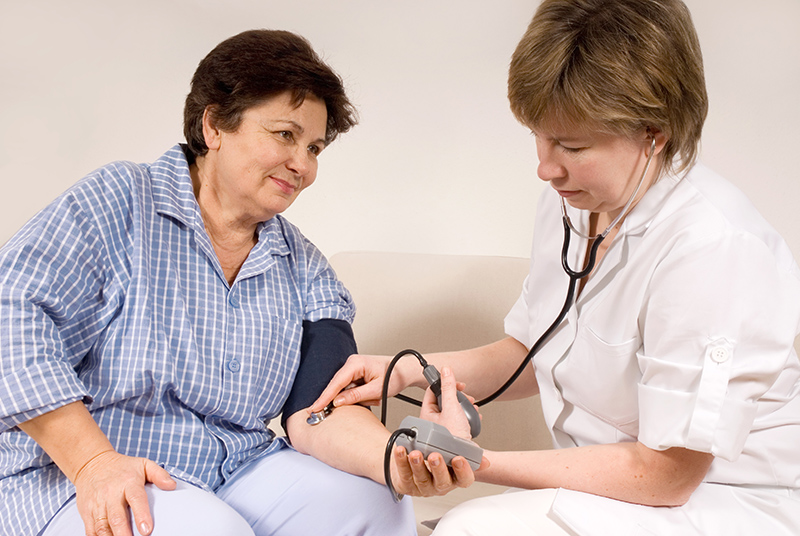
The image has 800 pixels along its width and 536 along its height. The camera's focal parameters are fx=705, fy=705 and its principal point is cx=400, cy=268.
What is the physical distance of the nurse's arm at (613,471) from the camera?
1.01 metres

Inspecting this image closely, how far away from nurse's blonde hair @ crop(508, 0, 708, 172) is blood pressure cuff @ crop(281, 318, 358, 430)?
62 cm

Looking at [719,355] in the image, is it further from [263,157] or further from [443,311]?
[443,311]

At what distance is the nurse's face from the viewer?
1.07m

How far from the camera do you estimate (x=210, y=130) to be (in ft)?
4.56

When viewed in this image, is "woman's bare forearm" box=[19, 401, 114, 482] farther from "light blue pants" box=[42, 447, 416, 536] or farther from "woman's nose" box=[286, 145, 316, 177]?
"woman's nose" box=[286, 145, 316, 177]

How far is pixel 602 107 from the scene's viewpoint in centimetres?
102

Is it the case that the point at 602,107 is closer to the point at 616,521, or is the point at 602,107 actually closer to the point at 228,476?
the point at 616,521

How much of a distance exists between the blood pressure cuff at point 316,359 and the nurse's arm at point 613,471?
41 centimetres

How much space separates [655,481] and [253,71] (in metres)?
0.99

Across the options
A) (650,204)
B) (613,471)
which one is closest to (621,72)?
(650,204)

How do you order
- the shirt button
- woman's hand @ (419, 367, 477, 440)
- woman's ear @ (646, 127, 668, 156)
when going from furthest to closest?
woman's hand @ (419, 367, 477, 440) < woman's ear @ (646, 127, 668, 156) < the shirt button

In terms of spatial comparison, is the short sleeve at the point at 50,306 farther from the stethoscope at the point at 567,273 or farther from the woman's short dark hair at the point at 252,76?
the stethoscope at the point at 567,273

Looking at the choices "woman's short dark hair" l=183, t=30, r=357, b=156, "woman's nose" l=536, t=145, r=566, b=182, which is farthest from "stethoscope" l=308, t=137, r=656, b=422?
"woman's short dark hair" l=183, t=30, r=357, b=156

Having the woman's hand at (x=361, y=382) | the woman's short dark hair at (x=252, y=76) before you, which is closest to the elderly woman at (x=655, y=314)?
the woman's hand at (x=361, y=382)
